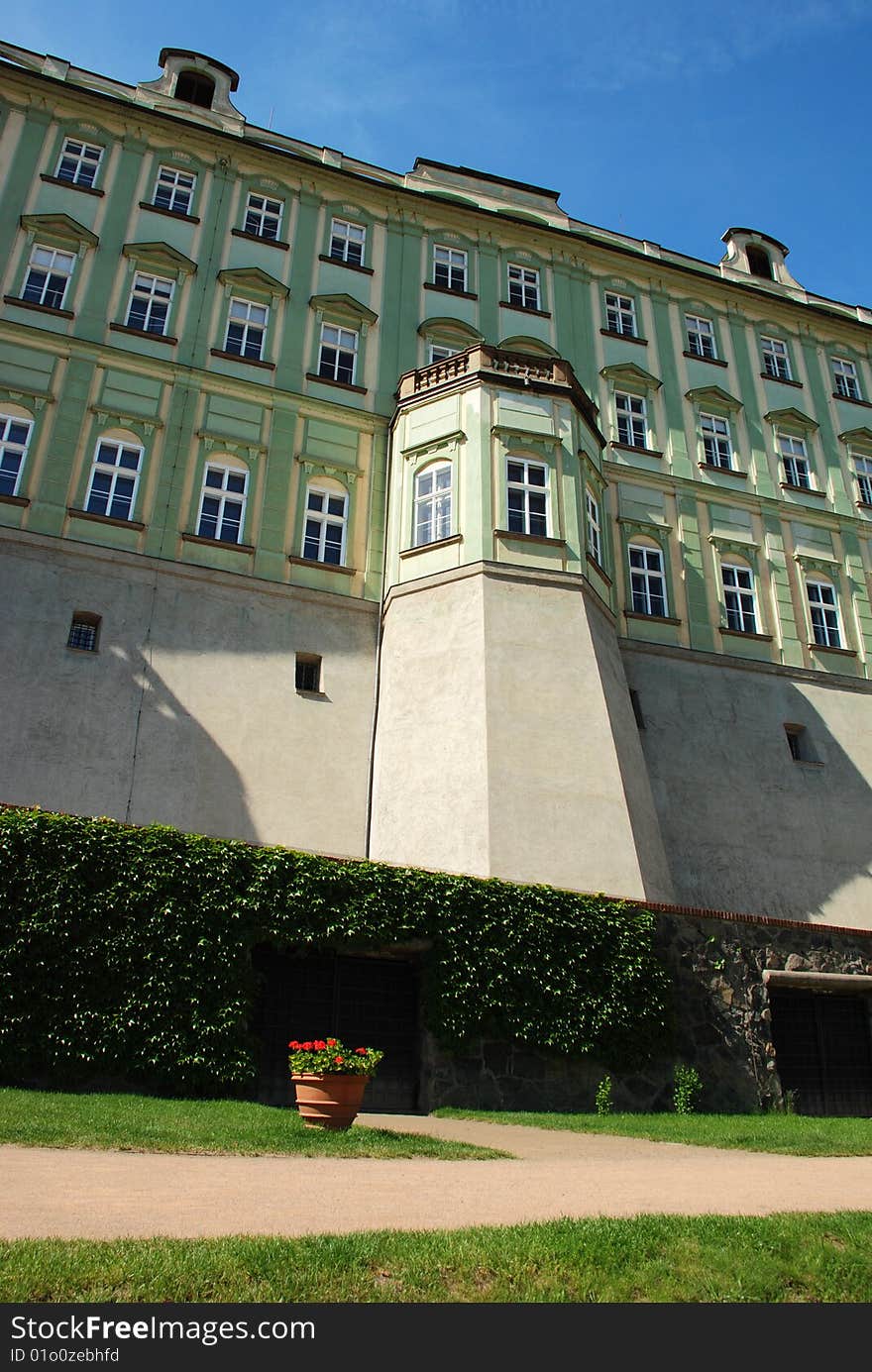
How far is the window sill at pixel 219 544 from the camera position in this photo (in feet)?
78.3

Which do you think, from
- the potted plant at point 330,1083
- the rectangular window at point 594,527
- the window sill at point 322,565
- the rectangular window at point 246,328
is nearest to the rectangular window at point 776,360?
the rectangular window at point 594,527

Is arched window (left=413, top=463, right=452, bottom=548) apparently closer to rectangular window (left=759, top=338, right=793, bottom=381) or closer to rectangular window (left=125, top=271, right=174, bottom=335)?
rectangular window (left=125, top=271, right=174, bottom=335)

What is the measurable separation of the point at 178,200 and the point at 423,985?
2574 centimetres

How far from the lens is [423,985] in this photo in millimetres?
15391

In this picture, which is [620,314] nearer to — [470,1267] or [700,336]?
[700,336]

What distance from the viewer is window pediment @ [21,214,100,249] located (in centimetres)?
2681

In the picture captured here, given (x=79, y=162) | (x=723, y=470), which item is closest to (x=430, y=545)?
(x=723, y=470)

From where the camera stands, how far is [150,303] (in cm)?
2722

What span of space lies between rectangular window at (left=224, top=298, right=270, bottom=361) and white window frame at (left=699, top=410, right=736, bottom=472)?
14.7 meters

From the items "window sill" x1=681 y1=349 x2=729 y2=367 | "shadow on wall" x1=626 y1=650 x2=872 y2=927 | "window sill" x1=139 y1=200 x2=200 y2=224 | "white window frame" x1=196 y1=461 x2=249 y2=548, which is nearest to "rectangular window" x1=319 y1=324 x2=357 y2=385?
"white window frame" x1=196 y1=461 x2=249 y2=548

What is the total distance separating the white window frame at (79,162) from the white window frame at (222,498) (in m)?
10.7

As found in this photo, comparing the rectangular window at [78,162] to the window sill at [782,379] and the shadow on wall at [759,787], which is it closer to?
the shadow on wall at [759,787]

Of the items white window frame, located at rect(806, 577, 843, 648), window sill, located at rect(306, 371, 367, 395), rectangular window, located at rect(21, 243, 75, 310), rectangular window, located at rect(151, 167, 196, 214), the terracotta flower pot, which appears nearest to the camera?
the terracotta flower pot

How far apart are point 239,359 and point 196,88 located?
13.7 metres
